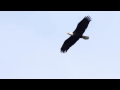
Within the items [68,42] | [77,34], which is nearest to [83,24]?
[77,34]

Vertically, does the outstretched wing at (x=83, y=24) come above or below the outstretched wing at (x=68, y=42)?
above

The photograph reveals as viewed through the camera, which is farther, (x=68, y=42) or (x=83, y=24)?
(x=68, y=42)

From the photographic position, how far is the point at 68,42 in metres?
21.5

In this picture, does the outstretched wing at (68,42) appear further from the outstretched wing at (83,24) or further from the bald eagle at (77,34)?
the outstretched wing at (83,24)

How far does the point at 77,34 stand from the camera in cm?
2061

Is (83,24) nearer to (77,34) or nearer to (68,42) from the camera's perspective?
(77,34)

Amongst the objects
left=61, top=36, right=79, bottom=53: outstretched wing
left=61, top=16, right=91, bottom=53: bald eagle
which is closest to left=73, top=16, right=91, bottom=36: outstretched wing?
left=61, top=16, right=91, bottom=53: bald eagle

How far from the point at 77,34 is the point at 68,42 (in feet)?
4.24

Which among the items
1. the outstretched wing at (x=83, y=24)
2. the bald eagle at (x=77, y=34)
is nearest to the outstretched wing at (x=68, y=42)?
the bald eagle at (x=77, y=34)

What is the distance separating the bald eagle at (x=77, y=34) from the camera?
66.0 feet

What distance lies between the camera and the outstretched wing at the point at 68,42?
21203mm

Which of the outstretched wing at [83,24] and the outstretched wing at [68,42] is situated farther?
the outstretched wing at [68,42]
